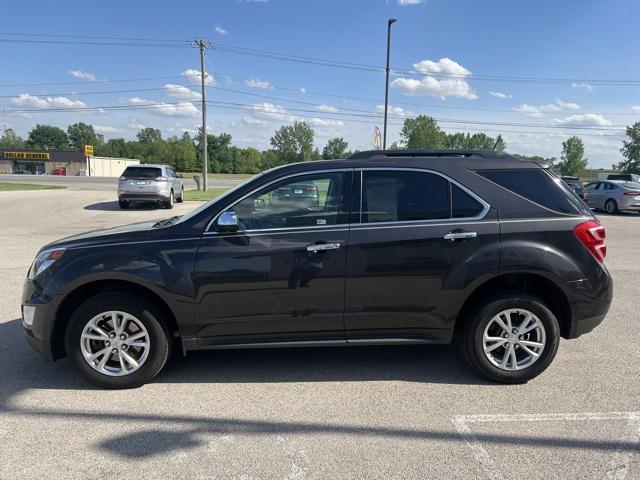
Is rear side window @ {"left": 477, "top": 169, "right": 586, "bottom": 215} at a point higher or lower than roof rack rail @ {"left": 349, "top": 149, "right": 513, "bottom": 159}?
lower

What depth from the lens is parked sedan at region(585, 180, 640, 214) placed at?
1983cm

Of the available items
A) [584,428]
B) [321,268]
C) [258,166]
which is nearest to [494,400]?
[584,428]

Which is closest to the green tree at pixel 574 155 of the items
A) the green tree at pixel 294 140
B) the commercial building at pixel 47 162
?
the green tree at pixel 294 140

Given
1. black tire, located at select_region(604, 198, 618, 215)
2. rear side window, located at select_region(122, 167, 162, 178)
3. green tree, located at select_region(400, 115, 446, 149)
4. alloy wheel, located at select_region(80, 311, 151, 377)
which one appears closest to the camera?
alloy wheel, located at select_region(80, 311, 151, 377)

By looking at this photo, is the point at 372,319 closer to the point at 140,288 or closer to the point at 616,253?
the point at 140,288

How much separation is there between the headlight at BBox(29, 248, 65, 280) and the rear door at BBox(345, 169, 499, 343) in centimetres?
232

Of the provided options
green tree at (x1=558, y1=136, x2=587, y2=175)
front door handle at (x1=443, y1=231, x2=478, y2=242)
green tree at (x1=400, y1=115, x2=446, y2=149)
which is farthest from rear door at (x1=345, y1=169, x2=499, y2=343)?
green tree at (x1=558, y1=136, x2=587, y2=175)

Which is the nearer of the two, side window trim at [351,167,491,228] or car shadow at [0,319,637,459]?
car shadow at [0,319,637,459]

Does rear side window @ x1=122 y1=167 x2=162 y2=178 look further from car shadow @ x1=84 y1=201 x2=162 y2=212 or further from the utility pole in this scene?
the utility pole

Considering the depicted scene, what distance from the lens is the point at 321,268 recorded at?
361 centimetres

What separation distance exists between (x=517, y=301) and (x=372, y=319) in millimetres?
1195

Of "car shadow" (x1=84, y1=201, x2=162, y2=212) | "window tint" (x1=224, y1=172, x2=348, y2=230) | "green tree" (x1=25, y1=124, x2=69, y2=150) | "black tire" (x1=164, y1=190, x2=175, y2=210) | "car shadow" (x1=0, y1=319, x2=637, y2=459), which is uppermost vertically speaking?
"green tree" (x1=25, y1=124, x2=69, y2=150)

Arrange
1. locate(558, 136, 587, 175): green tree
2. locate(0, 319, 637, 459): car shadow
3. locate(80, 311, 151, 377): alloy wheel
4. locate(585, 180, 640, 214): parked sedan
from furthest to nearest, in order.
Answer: locate(558, 136, 587, 175): green tree, locate(585, 180, 640, 214): parked sedan, locate(80, 311, 151, 377): alloy wheel, locate(0, 319, 637, 459): car shadow

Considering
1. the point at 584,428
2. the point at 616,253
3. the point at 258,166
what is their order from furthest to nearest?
the point at 258,166, the point at 616,253, the point at 584,428
